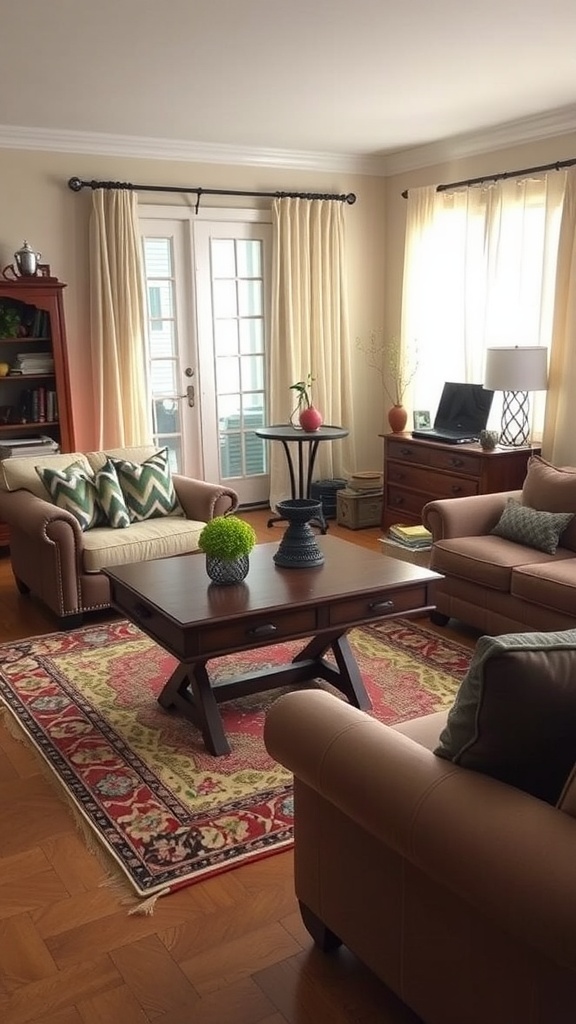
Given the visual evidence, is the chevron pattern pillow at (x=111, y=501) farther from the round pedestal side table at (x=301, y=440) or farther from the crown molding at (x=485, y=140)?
the crown molding at (x=485, y=140)

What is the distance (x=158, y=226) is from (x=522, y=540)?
3494 mm

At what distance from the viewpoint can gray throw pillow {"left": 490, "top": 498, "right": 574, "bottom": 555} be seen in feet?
13.1

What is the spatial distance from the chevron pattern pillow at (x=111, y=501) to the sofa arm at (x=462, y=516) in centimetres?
155

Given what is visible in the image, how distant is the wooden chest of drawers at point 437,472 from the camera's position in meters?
5.18

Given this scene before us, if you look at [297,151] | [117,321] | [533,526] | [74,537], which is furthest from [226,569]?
[297,151]

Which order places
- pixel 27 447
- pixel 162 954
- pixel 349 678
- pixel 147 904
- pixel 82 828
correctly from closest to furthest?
1. pixel 162 954
2. pixel 147 904
3. pixel 82 828
4. pixel 349 678
5. pixel 27 447

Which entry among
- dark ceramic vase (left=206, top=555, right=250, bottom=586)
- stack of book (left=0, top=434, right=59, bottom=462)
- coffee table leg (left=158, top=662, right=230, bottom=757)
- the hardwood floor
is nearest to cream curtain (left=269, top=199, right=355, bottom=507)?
stack of book (left=0, top=434, right=59, bottom=462)

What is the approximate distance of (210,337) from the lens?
21.0ft

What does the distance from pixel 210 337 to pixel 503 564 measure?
3.33 metres

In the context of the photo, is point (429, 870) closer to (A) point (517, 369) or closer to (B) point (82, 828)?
(B) point (82, 828)

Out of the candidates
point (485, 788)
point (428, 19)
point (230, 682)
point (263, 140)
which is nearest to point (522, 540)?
point (230, 682)

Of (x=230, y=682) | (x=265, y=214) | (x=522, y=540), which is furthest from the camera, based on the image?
(x=265, y=214)

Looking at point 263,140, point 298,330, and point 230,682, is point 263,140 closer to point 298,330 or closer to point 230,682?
point 298,330

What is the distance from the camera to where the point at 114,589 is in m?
3.41
